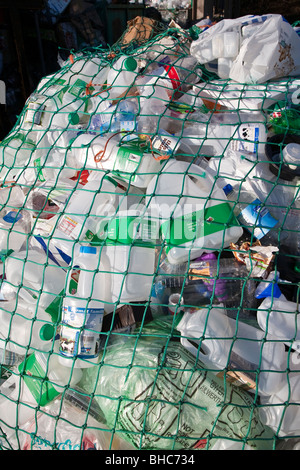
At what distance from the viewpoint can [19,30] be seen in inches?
182

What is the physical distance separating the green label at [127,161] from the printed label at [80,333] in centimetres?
62

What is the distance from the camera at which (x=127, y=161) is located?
5.47 feet

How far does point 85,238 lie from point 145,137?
0.62 meters

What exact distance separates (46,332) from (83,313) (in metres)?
0.15

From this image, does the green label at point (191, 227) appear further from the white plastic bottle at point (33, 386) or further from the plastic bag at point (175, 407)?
the white plastic bottle at point (33, 386)

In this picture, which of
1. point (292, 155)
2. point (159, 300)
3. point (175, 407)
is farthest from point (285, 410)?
point (292, 155)

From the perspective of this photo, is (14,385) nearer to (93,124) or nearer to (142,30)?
(93,124)

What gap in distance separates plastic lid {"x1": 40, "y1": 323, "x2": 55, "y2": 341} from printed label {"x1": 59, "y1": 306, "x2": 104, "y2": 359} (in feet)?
0.13

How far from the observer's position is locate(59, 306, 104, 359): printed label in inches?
53.2

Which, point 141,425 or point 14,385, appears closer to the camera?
point 141,425

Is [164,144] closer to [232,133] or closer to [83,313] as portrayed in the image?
[232,133]

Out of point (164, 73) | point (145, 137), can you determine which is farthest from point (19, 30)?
point (145, 137)

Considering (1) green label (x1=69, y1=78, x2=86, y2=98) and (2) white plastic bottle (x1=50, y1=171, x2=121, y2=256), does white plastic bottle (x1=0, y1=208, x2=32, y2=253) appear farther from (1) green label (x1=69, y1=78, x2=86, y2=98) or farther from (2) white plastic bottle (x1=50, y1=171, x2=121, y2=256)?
(1) green label (x1=69, y1=78, x2=86, y2=98)
